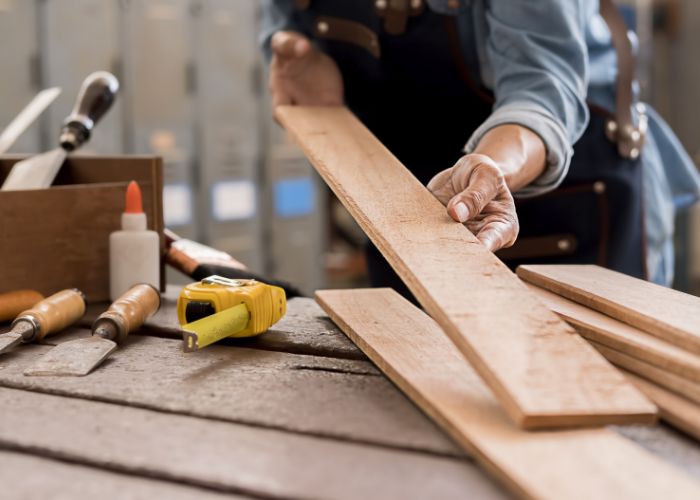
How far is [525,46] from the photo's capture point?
124 centimetres

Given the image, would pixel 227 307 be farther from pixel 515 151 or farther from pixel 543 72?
pixel 543 72

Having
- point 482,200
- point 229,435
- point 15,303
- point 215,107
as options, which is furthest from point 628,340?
point 215,107

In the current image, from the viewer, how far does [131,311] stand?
1034 mm

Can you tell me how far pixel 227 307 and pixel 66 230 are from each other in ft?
1.32

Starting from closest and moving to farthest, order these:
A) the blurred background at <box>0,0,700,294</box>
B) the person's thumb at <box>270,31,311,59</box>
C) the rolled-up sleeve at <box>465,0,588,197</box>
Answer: the rolled-up sleeve at <box>465,0,588,197</box>
the person's thumb at <box>270,31,311,59</box>
the blurred background at <box>0,0,700,294</box>

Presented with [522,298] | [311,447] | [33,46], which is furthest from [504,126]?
[33,46]

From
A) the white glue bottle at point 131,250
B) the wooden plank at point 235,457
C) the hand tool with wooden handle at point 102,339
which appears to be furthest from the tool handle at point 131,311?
the wooden plank at point 235,457

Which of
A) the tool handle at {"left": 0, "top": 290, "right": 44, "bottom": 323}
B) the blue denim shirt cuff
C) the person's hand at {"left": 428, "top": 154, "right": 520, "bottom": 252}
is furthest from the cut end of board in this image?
the tool handle at {"left": 0, "top": 290, "right": 44, "bottom": 323}

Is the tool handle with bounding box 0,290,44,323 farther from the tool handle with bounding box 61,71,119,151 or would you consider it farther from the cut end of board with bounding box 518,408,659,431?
the cut end of board with bounding box 518,408,659,431

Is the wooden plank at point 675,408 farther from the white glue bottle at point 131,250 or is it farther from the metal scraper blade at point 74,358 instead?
the white glue bottle at point 131,250

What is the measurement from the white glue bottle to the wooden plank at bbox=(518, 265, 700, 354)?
54 centimetres

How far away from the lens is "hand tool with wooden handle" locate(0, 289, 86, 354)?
957 millimetres

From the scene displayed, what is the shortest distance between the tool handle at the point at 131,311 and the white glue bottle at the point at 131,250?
4.6 inches

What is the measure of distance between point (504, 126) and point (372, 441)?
623 millimetres
